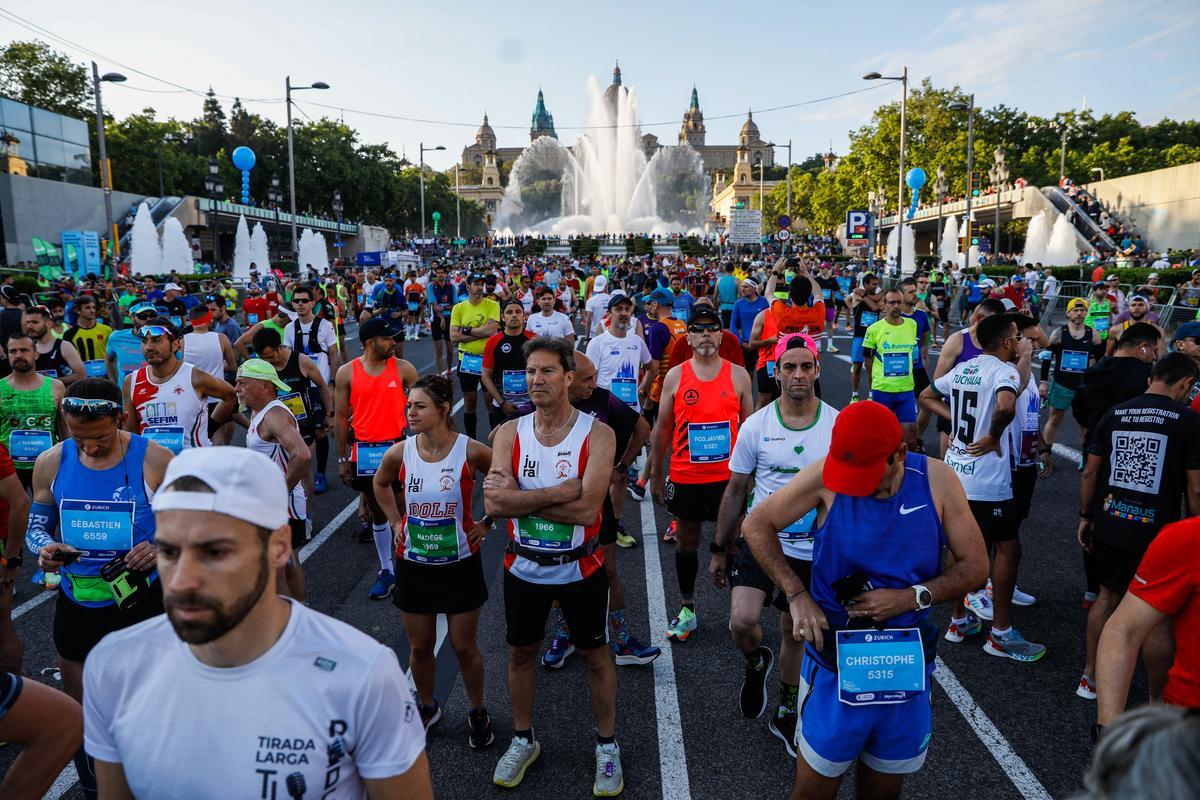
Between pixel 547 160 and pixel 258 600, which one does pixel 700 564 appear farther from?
pixel 547 160

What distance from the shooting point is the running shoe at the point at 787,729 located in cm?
395

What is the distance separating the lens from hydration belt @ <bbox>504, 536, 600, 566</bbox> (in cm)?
358

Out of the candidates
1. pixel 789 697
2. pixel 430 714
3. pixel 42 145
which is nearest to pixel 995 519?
pixel 789 697

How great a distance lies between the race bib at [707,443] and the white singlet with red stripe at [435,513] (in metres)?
1.74

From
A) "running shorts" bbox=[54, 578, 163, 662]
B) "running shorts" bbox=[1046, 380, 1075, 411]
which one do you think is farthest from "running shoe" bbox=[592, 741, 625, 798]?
"running shorts" bbox=[1046, 380, 1075, 411]

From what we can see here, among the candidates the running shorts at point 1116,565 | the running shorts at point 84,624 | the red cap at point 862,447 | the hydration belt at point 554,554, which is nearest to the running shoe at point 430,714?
the hydration belt at point 554,554

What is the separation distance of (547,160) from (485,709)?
13204 centimetres

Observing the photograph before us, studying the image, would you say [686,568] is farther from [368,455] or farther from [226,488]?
[226,488]

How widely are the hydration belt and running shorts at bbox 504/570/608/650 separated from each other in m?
0.11

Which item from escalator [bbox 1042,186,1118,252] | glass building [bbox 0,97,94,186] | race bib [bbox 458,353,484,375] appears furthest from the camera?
escalator [bbox 1042,186,1118,252]

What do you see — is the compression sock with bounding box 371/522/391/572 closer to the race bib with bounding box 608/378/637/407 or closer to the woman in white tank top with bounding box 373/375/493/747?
the woman in white tank top with bounding box 373/375/493/747

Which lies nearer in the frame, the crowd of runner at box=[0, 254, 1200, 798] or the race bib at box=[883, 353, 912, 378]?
the crowd of runner at box=[0, 254, 1200, 798]

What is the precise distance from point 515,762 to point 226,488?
2.61 m

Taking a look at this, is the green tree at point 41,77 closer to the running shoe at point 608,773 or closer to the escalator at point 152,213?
the escalator at point 152,213
